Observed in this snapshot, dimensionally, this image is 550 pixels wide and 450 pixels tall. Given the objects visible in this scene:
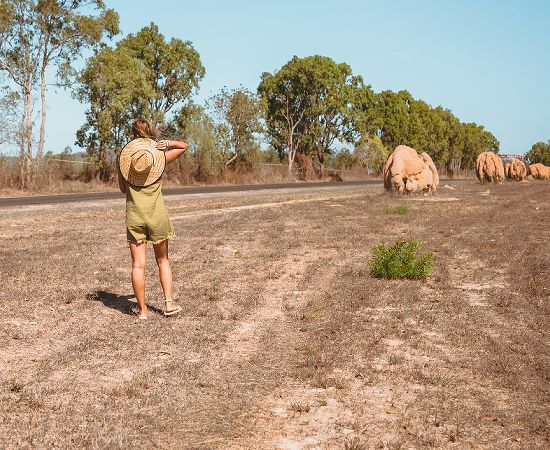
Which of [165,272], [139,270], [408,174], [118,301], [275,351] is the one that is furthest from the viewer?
[408,174]

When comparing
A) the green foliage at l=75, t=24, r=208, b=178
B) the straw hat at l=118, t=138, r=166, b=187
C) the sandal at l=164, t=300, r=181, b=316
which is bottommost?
the sandal at l=164, t=300, r=181, b=316

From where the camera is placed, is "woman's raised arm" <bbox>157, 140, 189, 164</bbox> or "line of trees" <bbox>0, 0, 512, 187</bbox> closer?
"woman's raised arm" <bbox>157, 140, 189, 164</bbox>

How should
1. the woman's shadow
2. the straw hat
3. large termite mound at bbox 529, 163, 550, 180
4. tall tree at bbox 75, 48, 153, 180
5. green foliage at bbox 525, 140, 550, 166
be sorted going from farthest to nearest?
1. green foliage at bbox 525, 140, 550, 166
2. large termite mound at bbox 529, 163, 550, 180
3. tall tree at bbox 75, 48, 153, 180
4. the woman's shadow
5. the straw hat

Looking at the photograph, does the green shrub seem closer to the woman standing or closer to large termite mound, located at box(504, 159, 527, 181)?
the woman standing

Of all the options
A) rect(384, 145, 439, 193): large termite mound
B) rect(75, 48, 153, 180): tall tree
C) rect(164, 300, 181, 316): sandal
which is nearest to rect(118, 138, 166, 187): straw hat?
rect(164, 300, 181, 316): sandal

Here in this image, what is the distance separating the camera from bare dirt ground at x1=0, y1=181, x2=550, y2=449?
13.6 ft

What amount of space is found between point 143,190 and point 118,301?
1.81 metres

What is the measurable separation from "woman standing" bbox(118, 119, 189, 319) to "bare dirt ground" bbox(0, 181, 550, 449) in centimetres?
70

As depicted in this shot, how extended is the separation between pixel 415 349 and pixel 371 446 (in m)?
2.26

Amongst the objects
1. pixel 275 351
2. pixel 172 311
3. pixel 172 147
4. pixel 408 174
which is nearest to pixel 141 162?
pixel 172 147

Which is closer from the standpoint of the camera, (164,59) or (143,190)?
(143,190)

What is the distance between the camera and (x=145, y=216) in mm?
6910

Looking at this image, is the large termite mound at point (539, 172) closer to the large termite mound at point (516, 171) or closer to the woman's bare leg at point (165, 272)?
the large termite mound at point (516, 171)

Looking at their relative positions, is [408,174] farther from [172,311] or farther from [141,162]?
[141,162]
